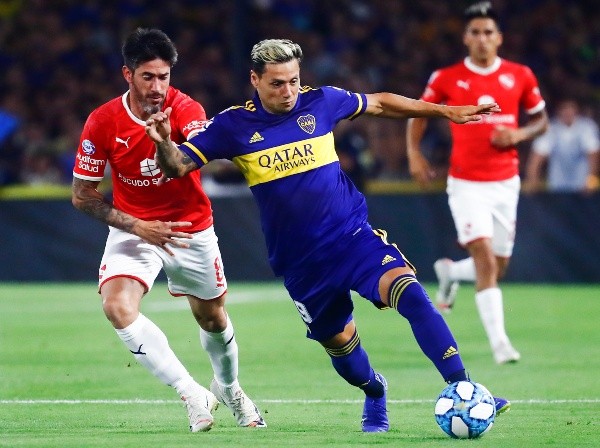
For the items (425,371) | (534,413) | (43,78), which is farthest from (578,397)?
(43,78)

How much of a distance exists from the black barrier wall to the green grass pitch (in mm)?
1033

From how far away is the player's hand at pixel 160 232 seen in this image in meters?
7.75

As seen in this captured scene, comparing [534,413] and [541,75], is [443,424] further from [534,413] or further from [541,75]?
[541,75]

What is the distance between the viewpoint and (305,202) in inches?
293

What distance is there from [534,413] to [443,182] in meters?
11.2

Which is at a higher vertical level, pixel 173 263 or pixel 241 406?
pixel 173 263

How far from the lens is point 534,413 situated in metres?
8.14

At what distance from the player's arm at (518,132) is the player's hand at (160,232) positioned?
4248mm

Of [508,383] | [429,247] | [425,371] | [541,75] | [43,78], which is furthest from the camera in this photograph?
[43,78]

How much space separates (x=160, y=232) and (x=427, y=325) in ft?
5.49

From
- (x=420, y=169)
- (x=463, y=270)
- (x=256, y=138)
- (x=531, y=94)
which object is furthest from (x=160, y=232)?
(x=463, y=270)

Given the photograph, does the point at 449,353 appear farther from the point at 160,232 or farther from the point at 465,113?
the point at 160,232

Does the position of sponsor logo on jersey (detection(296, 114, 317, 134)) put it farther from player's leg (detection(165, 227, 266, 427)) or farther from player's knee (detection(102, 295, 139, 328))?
player's knee (detection(102, 295, 139, 328))

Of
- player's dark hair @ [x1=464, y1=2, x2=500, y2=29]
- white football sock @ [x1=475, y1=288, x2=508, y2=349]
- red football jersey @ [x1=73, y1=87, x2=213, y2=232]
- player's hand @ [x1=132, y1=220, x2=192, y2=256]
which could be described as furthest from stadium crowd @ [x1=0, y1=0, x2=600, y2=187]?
player's hand @ [x1=132, y1=220, x2=192, y2=256]
